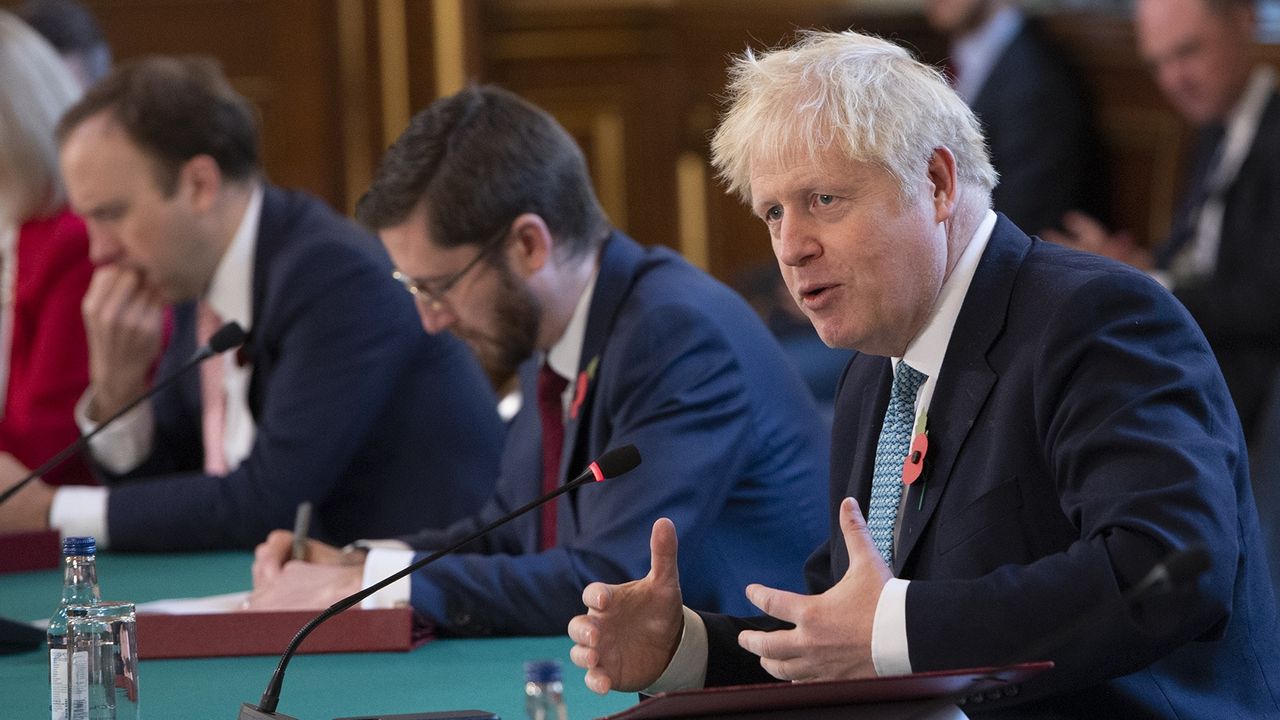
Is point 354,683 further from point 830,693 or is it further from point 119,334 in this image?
point 119,334

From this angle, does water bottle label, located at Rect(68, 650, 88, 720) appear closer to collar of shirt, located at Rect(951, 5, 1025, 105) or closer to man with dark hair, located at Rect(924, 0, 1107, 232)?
man with dark hair, located at Rect(924, 0, 1107, 232)

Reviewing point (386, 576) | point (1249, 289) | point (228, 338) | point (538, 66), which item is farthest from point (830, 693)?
point (538, 66)

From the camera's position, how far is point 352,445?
10.7 feet

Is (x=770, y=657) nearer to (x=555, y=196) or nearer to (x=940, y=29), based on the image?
(x=555, y=196)

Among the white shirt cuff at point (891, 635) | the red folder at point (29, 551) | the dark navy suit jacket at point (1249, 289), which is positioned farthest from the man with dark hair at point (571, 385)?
the dark navy suit jacket at point (1249, 289)

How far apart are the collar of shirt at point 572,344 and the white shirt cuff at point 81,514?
981 mm

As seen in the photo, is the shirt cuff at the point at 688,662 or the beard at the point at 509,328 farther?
the beard at the point at 509,328

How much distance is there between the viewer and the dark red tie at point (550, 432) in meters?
2.80

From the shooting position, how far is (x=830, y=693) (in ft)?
4.89

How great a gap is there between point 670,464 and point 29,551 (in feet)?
4.23

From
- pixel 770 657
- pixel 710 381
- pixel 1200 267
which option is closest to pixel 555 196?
pixel 710 381

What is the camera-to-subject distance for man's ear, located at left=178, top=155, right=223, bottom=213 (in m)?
3.51

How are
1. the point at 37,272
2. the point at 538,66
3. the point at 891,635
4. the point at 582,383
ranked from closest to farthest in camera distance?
the point at 891,635
the point at 582,383
the point at 37,272
the point at 538,66

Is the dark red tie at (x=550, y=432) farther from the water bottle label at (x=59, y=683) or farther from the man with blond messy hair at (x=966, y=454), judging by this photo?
the water bottle label at (x=59, y=683)
